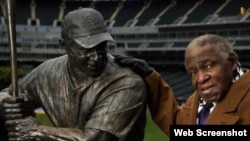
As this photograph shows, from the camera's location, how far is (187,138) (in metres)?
2.36

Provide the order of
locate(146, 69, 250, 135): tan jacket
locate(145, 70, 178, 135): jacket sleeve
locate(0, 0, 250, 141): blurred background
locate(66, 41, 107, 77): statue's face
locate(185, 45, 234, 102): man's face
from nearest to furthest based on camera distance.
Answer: locate(185, 45, 234, 102): man's face, locate(146, 69, 250, 135): tan jacket, locate(66, 41, 107, 77): statue's face, locate(145, 70, 178, 135): jacket sleeve, locate(0, 0, 250, 141): blurred background

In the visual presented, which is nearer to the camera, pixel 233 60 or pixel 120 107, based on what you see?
pixel 233 60

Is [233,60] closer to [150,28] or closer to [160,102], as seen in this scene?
[160,102]

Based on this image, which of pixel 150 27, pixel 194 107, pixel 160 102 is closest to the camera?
pixel 194 107

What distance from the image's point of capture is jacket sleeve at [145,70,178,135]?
317 cm

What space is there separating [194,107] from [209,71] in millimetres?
382

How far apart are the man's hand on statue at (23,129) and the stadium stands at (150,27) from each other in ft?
74.8

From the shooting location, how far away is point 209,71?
2410 millimetres

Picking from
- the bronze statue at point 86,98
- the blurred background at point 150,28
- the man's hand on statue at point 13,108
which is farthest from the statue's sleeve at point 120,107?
the blurred background at point 150,28

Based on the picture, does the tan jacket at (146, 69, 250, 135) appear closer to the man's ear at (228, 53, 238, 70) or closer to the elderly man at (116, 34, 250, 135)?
the elderly man at (116, 34, 250, 135)

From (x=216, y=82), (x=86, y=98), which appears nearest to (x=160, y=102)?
(x=86, y=98)

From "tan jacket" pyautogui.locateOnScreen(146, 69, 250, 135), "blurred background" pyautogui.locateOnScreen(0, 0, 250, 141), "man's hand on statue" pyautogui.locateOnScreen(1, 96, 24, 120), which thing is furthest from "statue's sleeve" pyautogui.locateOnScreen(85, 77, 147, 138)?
"blurred background" pyautogui.locateOnScreen(0, 0, 250, 141)

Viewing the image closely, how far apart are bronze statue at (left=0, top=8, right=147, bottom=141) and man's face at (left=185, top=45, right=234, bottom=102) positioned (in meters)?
0.69

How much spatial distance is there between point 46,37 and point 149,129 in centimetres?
2079
